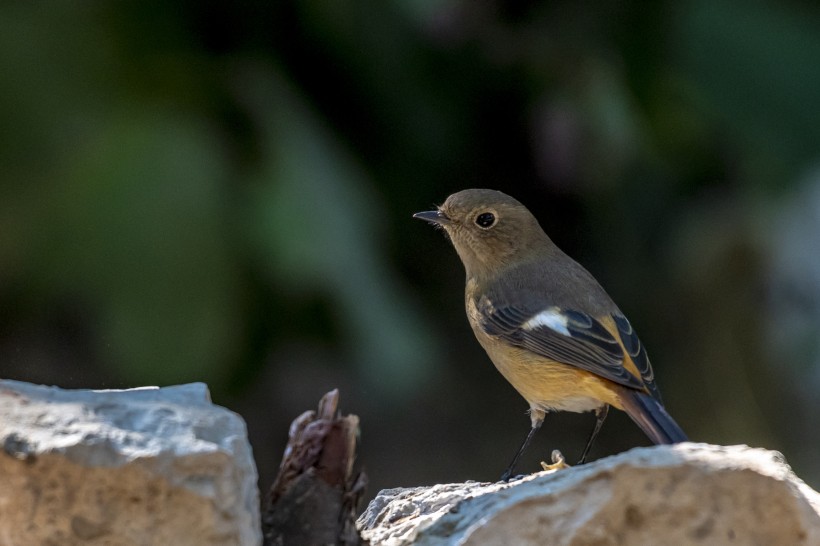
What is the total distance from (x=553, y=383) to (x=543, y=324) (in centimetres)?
18

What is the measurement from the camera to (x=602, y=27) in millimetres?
5590

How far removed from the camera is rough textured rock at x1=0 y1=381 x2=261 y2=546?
7.37ft

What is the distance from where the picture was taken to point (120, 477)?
2.25 meters

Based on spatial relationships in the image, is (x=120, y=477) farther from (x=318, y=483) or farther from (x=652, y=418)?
(x=652, y=418)

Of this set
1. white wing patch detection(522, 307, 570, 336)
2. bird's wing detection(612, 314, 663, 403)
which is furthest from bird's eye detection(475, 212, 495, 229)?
bird's wing detection(612, 314, 663, 403)

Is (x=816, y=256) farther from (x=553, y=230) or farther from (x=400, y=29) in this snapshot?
(x=400, y=29)

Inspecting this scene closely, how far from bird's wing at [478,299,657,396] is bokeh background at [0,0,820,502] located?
1.11 metres

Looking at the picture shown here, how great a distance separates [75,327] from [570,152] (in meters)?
2.21

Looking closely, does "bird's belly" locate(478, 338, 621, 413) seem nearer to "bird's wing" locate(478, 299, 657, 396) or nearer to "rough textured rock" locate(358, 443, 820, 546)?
"bird's wing" locate(478, 299, 657, 396)

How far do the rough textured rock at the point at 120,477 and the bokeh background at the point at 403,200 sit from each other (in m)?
2.38

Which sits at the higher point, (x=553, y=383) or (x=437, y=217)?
(x=437, y=217)

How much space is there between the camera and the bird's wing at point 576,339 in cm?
349

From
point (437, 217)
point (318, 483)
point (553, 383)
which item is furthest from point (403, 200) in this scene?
point (318, 483)

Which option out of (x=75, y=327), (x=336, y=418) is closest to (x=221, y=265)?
(x=75, y=327)
